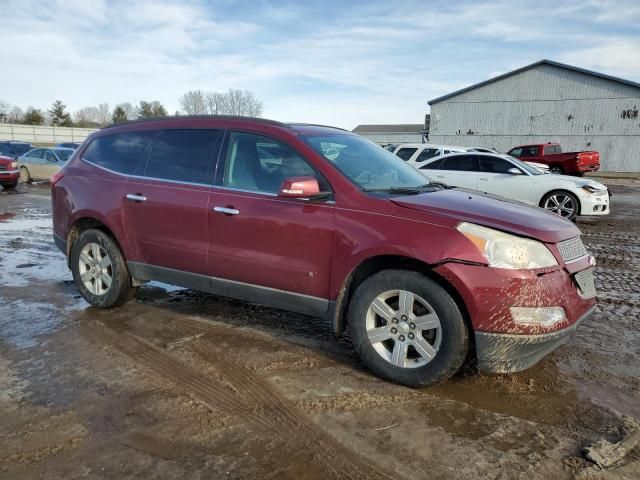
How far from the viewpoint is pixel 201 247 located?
425 cm

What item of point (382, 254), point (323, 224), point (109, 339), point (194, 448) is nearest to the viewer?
point (194, 448)

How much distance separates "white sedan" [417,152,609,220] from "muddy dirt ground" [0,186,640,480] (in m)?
6.67

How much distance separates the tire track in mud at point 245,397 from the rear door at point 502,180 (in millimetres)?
8858

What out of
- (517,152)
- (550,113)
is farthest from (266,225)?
(550,113)

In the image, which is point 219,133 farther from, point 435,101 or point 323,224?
point 435,101

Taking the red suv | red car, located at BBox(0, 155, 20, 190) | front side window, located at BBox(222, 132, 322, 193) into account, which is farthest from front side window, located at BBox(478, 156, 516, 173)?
red car, located at BBox(0, 155, 20, 190)

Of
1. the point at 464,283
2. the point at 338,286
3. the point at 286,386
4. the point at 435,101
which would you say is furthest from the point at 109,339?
the point at 435,101

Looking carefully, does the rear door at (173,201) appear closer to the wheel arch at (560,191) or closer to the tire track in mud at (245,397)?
the tire track in mud at (245,397)

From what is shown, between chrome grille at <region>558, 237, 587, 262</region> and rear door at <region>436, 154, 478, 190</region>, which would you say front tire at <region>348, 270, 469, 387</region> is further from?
rear door at <region>436, 154, 478, 190</region>

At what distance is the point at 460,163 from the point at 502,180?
3.65 feet

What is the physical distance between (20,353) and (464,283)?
346 cm

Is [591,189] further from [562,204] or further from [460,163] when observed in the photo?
[460,163]

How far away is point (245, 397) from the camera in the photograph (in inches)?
127

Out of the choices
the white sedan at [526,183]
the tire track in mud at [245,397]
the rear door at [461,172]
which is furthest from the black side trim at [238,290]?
the rear door at [461,172]
